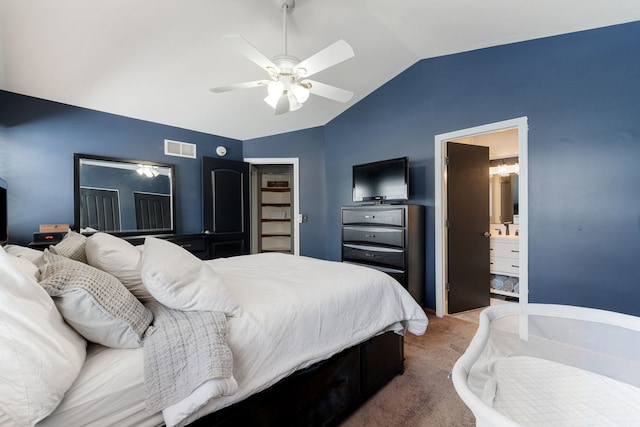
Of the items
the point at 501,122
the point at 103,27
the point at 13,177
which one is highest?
the point at 103,27

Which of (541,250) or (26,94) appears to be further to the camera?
(26,94)

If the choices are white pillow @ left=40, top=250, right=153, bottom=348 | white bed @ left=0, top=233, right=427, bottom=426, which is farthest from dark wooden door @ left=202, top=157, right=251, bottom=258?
white pillow @ left=40, top=250, right=153, bottom=348

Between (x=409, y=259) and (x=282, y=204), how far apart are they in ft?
12.0

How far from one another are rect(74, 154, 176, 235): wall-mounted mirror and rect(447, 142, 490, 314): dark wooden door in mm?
3582

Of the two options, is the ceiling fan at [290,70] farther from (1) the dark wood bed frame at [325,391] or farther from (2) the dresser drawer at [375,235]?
(1) the dark wood bed frame at [325,391]

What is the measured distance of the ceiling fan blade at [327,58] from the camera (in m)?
1.85

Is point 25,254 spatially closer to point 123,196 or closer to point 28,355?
point 28,355

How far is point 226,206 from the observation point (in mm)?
4137

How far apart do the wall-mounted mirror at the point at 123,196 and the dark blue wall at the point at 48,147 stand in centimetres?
10

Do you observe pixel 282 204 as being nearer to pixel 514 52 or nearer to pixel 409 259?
pixel 409 259

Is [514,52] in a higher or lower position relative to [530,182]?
higher

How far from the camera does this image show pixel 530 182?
2516 mm

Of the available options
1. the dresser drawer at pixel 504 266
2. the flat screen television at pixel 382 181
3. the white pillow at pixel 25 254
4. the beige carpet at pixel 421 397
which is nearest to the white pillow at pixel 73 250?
the white pillow at pixel 25 254

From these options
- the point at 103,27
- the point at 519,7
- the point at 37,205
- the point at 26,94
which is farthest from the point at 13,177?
the point at 519,7
